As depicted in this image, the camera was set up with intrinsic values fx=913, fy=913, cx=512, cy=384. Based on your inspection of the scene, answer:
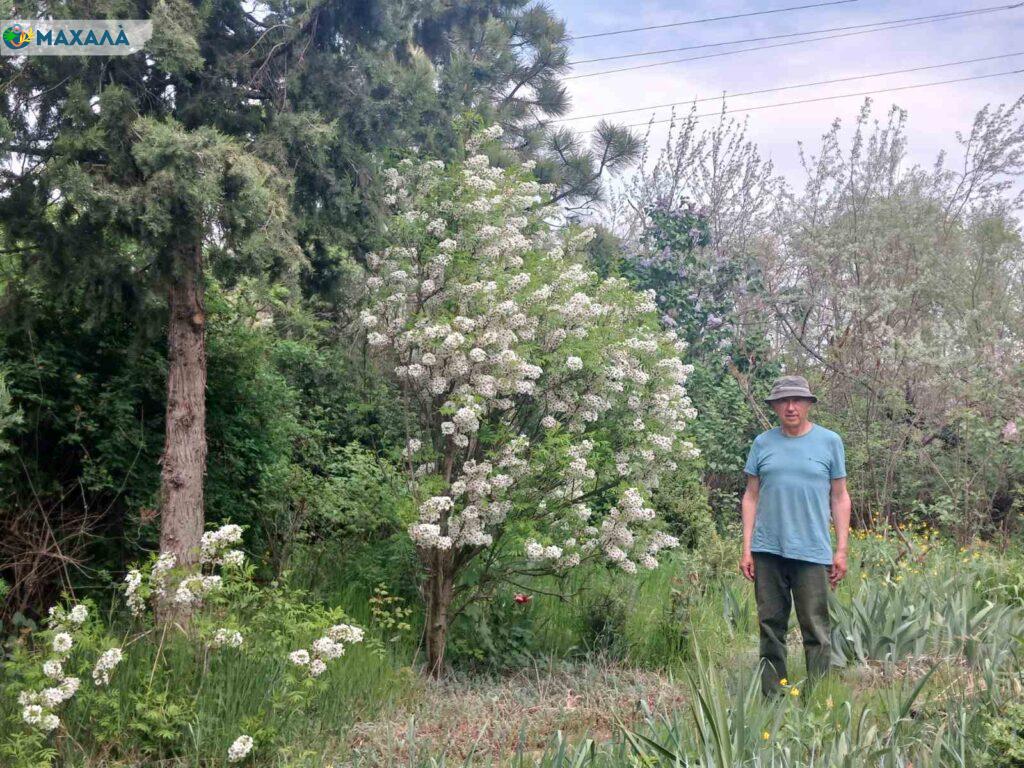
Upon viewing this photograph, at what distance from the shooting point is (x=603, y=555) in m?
5.38

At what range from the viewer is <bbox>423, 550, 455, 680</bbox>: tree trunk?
211 inches

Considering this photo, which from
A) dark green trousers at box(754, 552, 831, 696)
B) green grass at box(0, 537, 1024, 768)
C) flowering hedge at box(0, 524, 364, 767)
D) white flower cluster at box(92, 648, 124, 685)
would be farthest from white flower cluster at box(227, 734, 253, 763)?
dark green trousers at box(754, 552, 831, 696)

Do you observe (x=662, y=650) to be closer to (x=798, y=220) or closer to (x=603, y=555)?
(x=603, y=555)

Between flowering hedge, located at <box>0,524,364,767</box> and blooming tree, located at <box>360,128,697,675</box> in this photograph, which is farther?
blooming tree, located at <box>360,128,697,675</box>

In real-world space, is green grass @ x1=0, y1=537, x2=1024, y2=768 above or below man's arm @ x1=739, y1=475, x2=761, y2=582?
below

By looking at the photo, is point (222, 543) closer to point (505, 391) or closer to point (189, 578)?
point (189, 578)

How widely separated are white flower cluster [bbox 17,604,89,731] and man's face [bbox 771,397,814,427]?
340 centimetres

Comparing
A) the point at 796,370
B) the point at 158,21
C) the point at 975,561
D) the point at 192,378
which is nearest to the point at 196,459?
the point at 192,378

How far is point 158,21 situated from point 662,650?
4.59m

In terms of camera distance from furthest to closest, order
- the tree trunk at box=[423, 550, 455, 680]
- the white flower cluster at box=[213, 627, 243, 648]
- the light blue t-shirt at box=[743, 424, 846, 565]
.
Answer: the tree trunk at box=[423, 550, 455, 680] → the light blue t-shirt at box=[743, 424, 846, 565] → the white flower cluster at box=[213, 627, 243, 648]

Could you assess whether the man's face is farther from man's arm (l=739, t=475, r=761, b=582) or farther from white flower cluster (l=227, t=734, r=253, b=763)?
white flower cluster (l=227, t=734, r=253, b=763)

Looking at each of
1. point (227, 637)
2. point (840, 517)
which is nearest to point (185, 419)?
point (227, 637)

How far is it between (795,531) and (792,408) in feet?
2.06

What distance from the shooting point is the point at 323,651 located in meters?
3.96
